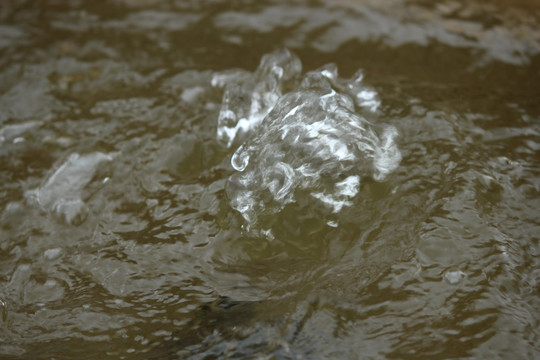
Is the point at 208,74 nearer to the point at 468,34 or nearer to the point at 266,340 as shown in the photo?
the point at 468,34

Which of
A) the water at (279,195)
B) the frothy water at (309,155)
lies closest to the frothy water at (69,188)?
the water at (279,195)

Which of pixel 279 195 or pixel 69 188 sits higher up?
pixel 279 195

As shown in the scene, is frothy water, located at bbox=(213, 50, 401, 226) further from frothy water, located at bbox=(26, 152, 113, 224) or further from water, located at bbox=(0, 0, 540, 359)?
frothy water, located at bbox=(26, 152, 113, 224)

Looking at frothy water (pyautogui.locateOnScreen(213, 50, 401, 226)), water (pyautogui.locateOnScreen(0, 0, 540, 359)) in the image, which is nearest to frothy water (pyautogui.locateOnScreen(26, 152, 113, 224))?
water (pyautogui.locateOnScreen(0, 0, 540, 359))

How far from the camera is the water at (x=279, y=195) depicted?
164 centimetres

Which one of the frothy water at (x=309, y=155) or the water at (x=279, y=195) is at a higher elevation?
the frothy water at (x=309, y=155)

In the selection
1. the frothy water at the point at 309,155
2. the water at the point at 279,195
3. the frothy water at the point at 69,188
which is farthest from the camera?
the frothy water at the point at 69,188

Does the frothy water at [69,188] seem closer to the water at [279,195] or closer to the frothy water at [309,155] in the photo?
the water at [279,195]

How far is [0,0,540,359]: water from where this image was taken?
5.38ft

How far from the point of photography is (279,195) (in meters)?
1.95

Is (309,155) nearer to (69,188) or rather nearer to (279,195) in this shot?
(279,195)

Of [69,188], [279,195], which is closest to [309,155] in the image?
[279,195]

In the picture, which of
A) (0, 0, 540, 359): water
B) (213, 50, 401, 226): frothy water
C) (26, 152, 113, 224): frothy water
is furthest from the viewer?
(26, 152, 113, 224): frothy water

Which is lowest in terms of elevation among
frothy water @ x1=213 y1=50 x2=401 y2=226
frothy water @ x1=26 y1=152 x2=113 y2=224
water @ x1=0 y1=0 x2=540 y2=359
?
frothy water @ x1=26 y1=152 x2=113 y2=224
